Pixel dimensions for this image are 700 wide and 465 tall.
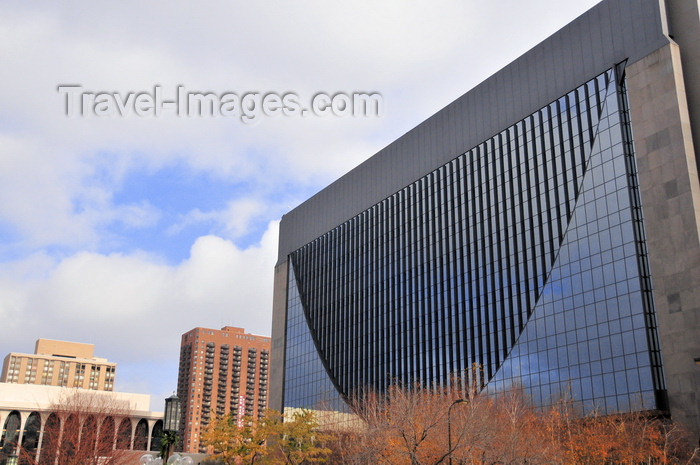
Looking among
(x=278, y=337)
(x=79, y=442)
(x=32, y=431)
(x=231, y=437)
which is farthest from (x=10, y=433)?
(x=231, y=437)

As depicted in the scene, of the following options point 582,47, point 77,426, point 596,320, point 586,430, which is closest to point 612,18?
point 582,47

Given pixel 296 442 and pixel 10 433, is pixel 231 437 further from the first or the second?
pixel 10 433

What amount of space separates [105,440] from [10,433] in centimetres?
2756

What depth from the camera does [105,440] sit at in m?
87.9

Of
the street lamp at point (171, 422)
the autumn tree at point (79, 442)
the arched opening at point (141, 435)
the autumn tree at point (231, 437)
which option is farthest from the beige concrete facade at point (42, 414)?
the street lamp at point (171, 422)

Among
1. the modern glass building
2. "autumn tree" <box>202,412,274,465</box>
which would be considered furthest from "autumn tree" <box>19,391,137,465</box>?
the modern glass building

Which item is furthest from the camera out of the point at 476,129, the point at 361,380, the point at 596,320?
Result: the point at 361,380

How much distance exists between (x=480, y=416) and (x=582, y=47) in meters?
39.0

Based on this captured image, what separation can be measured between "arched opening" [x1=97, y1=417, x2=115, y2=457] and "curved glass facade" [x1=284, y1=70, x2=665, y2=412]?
26693 mm

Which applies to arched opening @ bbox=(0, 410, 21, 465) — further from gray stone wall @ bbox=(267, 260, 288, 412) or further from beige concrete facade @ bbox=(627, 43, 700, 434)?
beige concrete facade @ bbox=(627, 43, 700, 434)

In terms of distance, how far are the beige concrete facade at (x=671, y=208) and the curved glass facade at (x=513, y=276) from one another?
1472mm

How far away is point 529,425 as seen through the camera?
50.0 meters

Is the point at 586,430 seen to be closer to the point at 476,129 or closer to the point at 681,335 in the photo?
the point at 681,335

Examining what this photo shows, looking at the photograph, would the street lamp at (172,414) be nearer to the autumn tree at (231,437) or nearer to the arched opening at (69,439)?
the autumn tree at (231,437)
